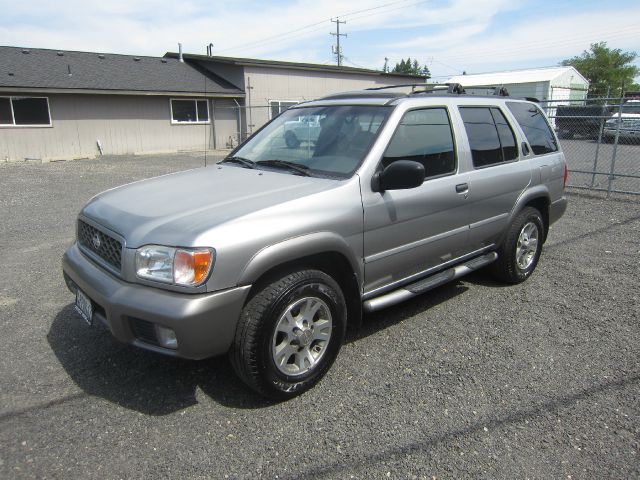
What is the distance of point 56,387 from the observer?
3102 millimetres

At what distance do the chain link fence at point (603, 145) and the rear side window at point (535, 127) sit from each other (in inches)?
170

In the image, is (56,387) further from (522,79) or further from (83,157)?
(522,79)

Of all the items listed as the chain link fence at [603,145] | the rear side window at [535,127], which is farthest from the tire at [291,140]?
the chain link fence at [603,145]

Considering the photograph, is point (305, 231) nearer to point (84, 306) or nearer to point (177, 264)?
point (177, 264)

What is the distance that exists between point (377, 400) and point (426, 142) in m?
1.99

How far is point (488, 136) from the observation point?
436 cm

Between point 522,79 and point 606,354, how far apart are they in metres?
38.8

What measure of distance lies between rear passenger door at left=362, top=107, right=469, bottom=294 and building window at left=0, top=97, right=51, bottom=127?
60.9 feet

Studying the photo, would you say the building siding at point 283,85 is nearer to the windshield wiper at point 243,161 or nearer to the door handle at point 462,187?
the windshield wiper at point 243,161

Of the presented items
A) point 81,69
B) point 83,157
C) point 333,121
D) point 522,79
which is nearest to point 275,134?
point 333,121

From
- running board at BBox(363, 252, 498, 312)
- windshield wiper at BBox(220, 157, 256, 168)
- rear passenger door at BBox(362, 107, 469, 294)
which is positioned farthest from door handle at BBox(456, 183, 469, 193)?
windshield wiper at BBox(220, 157, 256, 168)

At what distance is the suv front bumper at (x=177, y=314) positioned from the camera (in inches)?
97.9

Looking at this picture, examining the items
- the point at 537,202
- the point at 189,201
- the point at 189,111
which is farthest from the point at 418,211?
the point at 189,111

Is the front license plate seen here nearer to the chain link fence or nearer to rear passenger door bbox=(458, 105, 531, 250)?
rear passenger door bbox=(458, 105, 531, 250)
